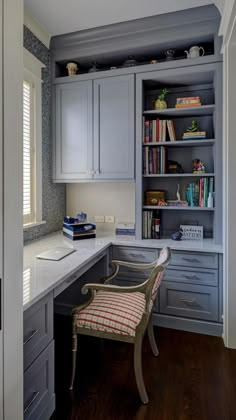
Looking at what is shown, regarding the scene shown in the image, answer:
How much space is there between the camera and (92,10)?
2.41m

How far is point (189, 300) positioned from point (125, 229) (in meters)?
0.93

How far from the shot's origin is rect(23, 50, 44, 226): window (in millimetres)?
2617

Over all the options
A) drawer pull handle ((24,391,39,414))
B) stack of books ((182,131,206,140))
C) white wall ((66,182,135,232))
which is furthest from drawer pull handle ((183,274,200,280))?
drawer pull handle ((24,391,39,414))

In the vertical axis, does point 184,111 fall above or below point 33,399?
above

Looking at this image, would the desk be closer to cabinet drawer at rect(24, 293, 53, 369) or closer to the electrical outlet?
cabinet drawer at rect(24, 293, 53, 369)

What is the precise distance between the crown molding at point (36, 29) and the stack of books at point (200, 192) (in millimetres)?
2054

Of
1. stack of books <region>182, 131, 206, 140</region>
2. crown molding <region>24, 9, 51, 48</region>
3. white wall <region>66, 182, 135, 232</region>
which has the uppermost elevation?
crown molding <region>24, 9, 51, 48</region>

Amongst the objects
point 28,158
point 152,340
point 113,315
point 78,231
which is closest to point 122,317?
point 113,315

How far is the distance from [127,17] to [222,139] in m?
1.40

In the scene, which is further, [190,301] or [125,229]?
[125,229]

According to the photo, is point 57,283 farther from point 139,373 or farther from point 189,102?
point 189,102

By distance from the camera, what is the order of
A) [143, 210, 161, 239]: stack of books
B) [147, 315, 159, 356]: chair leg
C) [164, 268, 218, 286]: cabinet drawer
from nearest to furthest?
1. [147, 315, 159, 356]: chair leg
2. [164, 268, 218, 286]: cabinet drawer
3. [143, 210, 161, 239]: stack of books

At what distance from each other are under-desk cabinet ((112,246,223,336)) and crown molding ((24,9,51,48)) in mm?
2177

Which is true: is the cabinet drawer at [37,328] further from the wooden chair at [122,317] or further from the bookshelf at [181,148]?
the bookshelf at [181,148]
